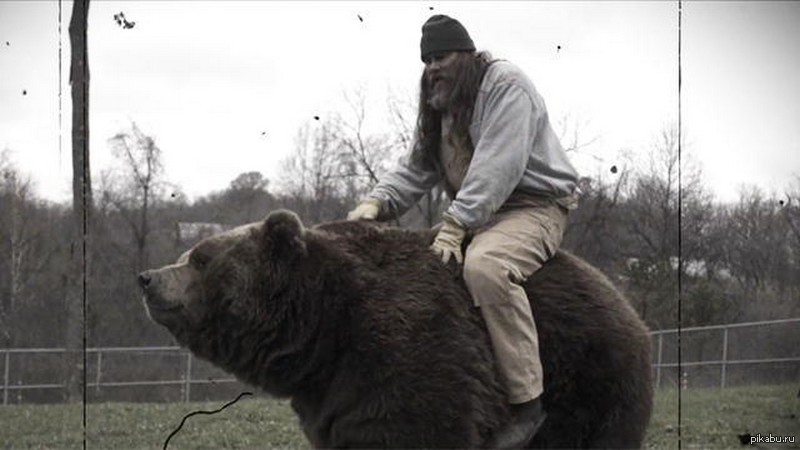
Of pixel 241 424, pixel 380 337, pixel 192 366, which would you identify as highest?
pixel 380 337

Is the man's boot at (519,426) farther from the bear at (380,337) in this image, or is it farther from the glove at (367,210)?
the glove at (367,210)

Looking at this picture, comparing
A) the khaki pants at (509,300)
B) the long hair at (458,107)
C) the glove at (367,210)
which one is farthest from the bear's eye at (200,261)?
the long hair at (458,107)

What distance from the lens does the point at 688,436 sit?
1204 centimetres

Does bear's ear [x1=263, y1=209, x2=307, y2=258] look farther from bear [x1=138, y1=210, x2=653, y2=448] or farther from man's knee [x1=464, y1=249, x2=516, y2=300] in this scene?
man's knee [x1=464, y1=249, x2=516, y2=300]

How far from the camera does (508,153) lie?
5055 mm

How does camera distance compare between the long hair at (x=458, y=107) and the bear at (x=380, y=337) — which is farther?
the long hair at (x=458, y=107)

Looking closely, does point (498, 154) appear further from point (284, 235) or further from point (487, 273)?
point (284, 235)

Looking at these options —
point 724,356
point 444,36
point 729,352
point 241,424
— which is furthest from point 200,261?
point 729,352

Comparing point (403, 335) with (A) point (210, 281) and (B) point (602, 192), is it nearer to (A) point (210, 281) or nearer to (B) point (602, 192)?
(A) point (210, 281)

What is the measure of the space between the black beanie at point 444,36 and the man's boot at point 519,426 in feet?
6.17

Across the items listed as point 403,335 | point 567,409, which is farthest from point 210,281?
point 567,409

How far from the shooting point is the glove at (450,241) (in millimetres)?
5059

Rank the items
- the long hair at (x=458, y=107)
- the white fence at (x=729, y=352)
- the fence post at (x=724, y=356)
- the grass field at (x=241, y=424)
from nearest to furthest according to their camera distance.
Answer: the long hair at (x=458, y=107), the grass field at (x=241, y=424), the white fence at (x=729, y=352), the fence post at (x=724, y=356)

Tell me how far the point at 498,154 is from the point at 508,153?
5cm
